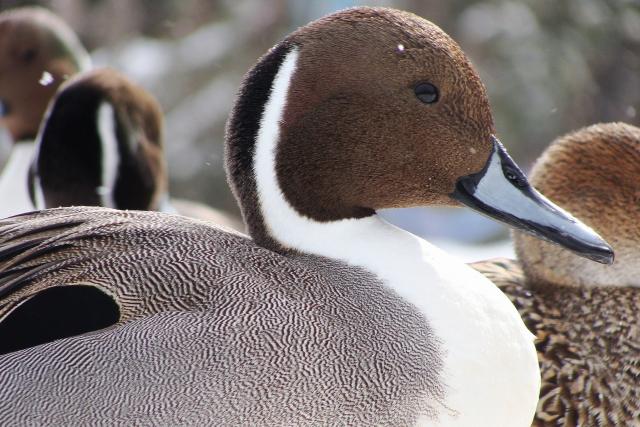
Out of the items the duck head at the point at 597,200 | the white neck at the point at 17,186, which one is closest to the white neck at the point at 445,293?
the duck head at the point at 597,200

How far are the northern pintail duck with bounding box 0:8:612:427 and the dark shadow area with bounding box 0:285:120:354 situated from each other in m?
0.02

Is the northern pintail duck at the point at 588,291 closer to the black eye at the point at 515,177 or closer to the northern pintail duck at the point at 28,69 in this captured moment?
the black eye at the point at 515,177

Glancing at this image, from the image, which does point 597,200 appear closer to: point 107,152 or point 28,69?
point 107,152

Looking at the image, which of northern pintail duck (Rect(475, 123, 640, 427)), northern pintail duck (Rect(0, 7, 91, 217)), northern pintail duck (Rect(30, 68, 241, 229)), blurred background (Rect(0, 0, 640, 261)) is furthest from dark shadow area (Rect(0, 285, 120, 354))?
blurred background (Rect(0, 0, 640, 261))

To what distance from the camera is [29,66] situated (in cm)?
411

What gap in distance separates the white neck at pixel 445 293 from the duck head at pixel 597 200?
0.57 metres

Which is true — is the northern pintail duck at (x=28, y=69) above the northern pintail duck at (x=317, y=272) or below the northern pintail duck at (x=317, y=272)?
below

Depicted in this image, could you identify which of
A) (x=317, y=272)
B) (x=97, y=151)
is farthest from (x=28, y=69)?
(x=317, y=272)

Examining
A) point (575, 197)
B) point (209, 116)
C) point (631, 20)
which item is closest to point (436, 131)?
point (575, 197)

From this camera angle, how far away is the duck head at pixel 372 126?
76.6 inches

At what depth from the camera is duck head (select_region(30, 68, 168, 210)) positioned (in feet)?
10.9

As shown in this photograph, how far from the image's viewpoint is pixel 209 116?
671cm

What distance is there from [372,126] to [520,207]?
1.00ft

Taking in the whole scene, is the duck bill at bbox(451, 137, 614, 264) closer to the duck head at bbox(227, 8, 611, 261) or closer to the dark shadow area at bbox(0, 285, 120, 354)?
the duck head at bbox(227, 8, 611, 261)
